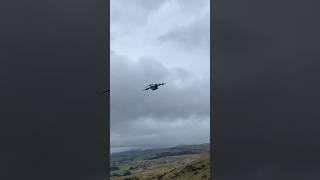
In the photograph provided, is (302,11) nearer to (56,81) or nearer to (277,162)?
(277,162)

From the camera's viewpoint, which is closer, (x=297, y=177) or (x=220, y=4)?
(x=297, y=177)

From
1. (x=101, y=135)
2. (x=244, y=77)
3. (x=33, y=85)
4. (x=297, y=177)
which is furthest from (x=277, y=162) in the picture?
(x=33, y=85)

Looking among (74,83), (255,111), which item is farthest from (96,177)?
(255,111)

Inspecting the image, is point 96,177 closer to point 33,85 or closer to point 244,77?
point 33,85

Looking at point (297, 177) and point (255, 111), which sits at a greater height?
point (255, 111)

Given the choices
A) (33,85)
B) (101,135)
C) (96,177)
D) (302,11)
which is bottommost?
(96,177)

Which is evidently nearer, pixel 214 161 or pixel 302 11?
pixel 302 11

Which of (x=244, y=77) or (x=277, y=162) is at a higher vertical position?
(x=244, y=77)

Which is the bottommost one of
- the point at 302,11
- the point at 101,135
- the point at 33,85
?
the point at 101,135
